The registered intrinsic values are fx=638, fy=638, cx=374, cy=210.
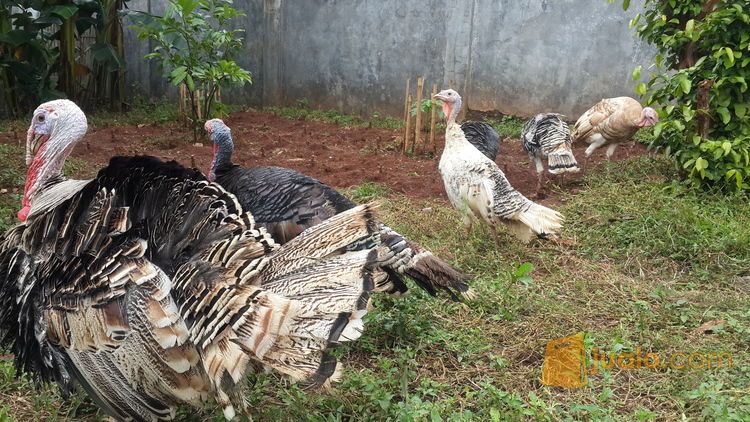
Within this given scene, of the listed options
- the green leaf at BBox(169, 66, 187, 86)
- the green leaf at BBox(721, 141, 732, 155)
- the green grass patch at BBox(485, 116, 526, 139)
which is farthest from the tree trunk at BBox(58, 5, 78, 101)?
the green leaf at BBox(721, 141, 732, 155)

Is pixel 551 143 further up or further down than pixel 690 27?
further down

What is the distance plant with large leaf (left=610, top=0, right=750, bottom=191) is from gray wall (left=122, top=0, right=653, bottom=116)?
257cm

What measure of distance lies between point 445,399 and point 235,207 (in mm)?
1322

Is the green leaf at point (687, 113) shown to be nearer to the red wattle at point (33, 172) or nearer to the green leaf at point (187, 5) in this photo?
the red wattle at point (33, 172)

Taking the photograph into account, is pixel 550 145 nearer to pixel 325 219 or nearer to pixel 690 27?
pixel 690 27

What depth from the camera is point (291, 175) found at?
13.2ft

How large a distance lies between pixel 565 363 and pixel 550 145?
3677 millimetres

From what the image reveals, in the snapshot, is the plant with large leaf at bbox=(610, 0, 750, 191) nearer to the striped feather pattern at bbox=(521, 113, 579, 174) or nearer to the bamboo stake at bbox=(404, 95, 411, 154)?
the striped feather pattern at bbox=(521, 113, 579, 174)

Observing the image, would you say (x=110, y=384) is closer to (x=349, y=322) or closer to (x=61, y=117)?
(x=349, y=322)

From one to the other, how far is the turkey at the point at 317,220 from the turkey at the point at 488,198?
3.88 ft

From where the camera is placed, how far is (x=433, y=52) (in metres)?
9.66

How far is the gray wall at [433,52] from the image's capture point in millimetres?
8625

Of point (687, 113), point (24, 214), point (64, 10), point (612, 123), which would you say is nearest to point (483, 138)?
point (612, 123)

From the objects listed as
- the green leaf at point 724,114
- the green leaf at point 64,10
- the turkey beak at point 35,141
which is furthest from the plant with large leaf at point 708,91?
the green leaf at point 64,10
